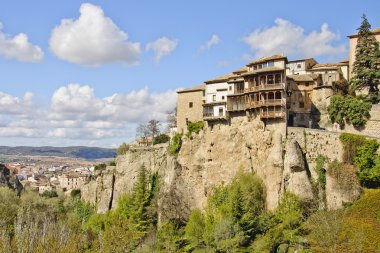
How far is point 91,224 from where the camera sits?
73.2 meters

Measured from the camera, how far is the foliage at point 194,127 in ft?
215

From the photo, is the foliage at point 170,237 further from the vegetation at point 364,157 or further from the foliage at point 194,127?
the vegetation at point 364,157

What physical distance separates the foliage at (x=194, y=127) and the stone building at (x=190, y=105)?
1.63 metres

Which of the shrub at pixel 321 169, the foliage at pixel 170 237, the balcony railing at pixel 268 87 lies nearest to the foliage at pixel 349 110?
the shrub at pixel 321 169

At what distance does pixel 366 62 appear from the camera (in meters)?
58.8

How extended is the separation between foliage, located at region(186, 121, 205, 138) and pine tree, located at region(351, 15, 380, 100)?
70.5 ft

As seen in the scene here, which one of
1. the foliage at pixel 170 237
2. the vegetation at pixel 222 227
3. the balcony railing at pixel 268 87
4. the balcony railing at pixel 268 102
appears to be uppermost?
the balcony railing at pixel 268 87

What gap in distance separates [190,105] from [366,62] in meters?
25.8

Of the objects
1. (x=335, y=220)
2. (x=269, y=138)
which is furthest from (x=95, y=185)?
(x=335, y=220)

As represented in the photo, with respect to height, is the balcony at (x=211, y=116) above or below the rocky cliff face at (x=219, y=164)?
above

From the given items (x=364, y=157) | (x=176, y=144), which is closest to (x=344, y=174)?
(x=364, y=157)

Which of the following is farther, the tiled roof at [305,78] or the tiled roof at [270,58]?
the tiled roof at [305,78]

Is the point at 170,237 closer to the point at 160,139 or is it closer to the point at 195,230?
the point at 195,230

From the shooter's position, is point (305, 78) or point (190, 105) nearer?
point (305, 78)
